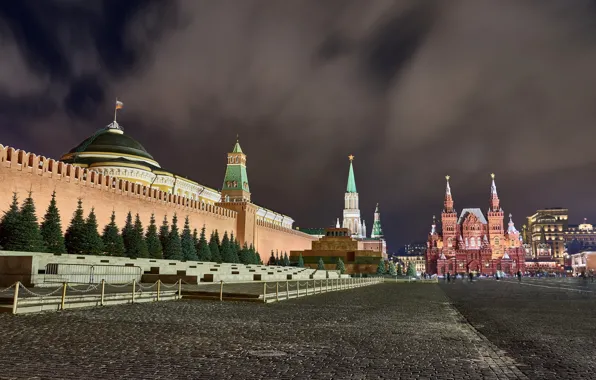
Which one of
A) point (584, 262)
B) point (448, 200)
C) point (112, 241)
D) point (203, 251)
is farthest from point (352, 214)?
point (112, 241)

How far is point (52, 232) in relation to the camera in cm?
2206

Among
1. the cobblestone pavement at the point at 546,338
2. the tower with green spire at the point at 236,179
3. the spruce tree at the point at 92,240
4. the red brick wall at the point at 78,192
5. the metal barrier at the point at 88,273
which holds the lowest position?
the cobblestone pavement at the point at 546,338

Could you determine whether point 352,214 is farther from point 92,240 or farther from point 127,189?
point 92,240

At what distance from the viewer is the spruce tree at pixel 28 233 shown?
65.6 ft

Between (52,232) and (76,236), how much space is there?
1.82m

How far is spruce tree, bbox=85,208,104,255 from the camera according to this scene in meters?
23.7

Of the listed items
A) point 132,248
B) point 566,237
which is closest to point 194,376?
point 132,248

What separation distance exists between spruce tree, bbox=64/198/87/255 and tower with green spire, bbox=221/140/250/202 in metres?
28.5

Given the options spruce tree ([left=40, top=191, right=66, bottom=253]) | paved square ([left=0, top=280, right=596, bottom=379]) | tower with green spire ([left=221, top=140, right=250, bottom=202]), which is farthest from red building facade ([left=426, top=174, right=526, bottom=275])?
paved square ([left=0, top=280, right=596, bottom=379])

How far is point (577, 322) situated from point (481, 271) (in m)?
92.3

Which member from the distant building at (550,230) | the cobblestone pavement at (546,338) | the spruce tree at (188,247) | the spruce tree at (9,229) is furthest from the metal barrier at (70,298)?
the distant building at (550,230)

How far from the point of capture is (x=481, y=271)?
95.6 metres

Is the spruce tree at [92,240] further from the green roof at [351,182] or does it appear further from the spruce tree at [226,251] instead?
the green roof at [351,182]

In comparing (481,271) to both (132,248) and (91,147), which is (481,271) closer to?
(91,147)
